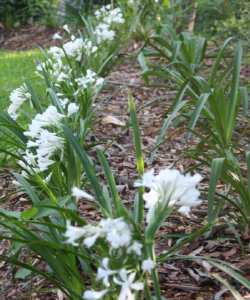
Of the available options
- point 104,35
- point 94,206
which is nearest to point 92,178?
point 94,206

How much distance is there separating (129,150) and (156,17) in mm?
3175

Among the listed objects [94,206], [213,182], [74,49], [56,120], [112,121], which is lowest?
[112,121]

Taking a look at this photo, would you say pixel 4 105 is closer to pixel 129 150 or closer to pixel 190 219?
pixel 129 150

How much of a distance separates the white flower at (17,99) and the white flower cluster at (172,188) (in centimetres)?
139

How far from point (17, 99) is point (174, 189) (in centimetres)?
151

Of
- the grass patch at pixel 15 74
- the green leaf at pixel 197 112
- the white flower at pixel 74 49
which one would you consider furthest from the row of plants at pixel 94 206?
the grass patch at pixel 15 74

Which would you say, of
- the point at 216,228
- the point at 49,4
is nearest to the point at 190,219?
the point at 216,228

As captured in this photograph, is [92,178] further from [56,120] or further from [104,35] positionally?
[104,35]

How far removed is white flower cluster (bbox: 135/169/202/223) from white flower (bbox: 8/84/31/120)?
4.57 feet

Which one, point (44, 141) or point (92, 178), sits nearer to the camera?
point (92, 178)

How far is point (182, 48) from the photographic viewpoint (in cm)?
339

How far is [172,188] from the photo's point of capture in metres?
1.24

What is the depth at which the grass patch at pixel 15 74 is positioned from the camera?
4.85 meters

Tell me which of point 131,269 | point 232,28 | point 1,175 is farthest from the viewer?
point 232,28
